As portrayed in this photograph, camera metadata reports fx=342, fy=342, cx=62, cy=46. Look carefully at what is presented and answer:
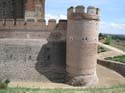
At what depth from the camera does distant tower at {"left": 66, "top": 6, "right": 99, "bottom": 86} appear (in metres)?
19.2

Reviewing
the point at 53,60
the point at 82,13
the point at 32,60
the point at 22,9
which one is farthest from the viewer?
the point at 22,9

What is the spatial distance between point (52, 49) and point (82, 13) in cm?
295

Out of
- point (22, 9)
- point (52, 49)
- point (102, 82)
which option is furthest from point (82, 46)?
point (22, 9)

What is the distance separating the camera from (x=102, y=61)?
89.7ft

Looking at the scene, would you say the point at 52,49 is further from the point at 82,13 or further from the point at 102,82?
the point at 102,82

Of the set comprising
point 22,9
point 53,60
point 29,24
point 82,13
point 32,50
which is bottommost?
point 53,60

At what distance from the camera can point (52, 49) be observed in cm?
2061

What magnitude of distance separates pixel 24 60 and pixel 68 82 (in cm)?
293

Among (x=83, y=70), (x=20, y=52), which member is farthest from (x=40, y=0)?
(x=83, y=70)

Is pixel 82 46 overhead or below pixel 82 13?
below

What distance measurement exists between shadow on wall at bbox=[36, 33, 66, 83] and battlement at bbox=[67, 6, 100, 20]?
6.04 feet

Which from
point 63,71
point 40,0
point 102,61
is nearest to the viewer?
point 63,71

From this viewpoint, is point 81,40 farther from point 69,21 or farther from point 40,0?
point 40,0

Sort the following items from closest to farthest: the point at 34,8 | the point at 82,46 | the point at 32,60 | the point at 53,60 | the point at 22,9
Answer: the point at 82,46 < the point at 32,60 < the point at 53,60 < the point at 34,8 < the point at 22,9
